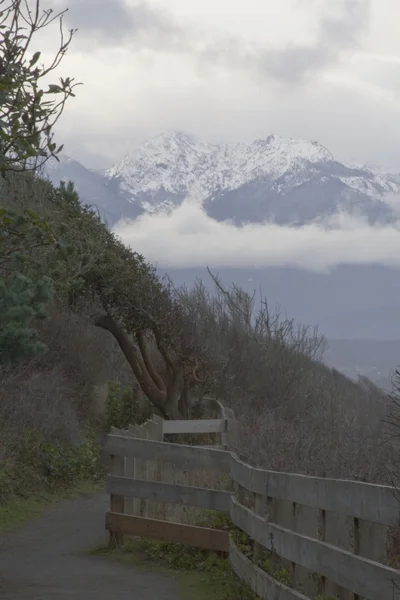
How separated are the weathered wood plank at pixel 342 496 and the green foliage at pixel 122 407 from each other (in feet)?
59.5

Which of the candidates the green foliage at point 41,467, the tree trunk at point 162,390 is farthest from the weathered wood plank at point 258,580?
the tree trunk at point 162,390

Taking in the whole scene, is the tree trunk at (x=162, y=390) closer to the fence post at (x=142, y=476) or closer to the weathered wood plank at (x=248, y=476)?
the fence post at (x=142, y=476)

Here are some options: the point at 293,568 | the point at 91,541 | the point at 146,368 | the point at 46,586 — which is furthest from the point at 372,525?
the point at 146,368

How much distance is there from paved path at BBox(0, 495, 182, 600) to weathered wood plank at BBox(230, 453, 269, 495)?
1289 mm

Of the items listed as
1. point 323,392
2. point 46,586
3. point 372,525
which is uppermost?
point 323,392

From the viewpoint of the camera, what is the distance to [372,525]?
21.5ft

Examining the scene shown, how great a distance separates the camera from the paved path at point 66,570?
391 inches

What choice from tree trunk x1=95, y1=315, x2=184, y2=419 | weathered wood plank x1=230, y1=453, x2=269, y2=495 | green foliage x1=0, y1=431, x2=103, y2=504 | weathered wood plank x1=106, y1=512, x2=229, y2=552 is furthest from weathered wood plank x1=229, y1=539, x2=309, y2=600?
tree trunk x1=95, y1=315, x2=184, y2=419

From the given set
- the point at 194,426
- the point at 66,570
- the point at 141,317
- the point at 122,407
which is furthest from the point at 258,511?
the point at 141,317

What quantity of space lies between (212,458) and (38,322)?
50.4 feet

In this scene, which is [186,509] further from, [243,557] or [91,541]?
[243,557]

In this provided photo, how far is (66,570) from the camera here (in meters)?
11.3

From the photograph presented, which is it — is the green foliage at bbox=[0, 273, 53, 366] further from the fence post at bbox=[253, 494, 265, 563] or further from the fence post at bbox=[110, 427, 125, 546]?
the fence post at bbox=[253, 494, 265, 563]

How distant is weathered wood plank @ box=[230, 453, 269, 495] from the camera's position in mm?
8844
